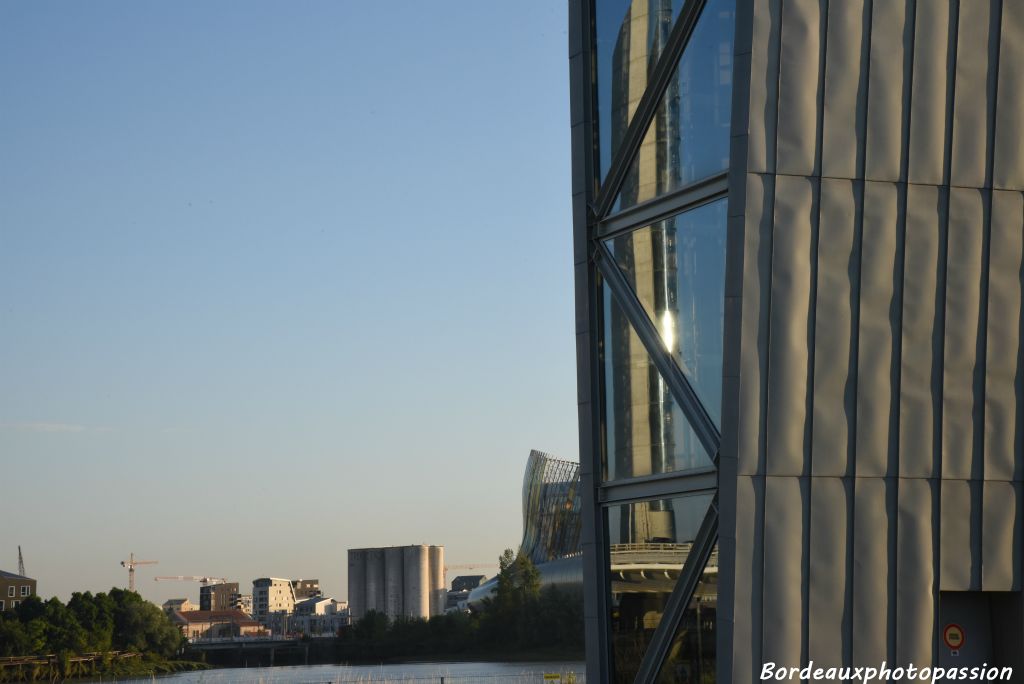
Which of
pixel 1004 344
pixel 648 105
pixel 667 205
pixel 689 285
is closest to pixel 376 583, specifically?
pixel 648 105

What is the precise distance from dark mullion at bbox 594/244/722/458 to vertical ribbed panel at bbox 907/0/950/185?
117 inches

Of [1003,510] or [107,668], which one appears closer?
[1003,510]

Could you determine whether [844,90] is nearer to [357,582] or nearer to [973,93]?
[973,93]

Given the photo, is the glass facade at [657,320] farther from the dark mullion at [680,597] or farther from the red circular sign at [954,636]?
the red circular sign at [954,636]

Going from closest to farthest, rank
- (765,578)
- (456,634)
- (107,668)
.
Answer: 1. (765,578)
2. (107,668)
3. (456,634)

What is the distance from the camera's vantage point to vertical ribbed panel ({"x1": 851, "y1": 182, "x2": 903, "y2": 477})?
1166 cm

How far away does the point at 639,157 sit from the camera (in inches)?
538

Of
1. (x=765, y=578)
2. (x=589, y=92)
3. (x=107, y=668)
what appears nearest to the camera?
(x=765, y=578)

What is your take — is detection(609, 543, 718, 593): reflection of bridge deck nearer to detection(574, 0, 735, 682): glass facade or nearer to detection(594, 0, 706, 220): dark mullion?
detection(574, 0, 735, 682): glass facade

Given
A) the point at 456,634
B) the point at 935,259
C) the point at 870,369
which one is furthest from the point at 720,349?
the point at 456,634

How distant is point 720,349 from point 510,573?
99.9 metres

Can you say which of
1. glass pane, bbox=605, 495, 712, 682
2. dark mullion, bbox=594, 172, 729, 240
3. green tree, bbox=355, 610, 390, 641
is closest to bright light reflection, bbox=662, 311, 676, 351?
dark mullion, bbox=594, 172, 729, 240

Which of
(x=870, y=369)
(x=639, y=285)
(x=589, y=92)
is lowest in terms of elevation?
(x=870, y=369)

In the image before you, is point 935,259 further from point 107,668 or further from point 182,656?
point 182,656
